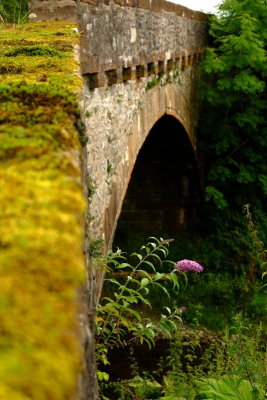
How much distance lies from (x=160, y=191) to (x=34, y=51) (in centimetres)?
914

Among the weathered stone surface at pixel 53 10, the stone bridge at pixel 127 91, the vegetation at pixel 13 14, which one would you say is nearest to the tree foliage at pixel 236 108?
the stone bridge at pixel 127 91

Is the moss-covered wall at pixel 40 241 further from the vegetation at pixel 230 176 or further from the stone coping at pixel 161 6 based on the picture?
the vegetation at pixel 230 176

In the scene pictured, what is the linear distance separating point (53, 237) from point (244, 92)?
30.5 feet

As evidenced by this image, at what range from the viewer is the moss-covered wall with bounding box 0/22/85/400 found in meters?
0.78

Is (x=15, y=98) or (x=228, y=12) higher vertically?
(x=228, y=12)

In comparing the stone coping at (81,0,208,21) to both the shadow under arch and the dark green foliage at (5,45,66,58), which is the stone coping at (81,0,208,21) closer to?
the dark green foliage at (5,45,66,58)

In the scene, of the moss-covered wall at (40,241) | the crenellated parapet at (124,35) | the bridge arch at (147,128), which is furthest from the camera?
the bridge arch at (147,128)

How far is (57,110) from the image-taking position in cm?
153

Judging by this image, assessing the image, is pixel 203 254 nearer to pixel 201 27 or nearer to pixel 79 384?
pixel 201 27

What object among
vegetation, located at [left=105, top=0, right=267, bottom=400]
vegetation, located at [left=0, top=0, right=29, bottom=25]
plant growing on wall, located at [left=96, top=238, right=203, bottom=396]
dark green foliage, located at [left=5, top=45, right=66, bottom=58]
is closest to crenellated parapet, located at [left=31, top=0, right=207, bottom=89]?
vegetation, located at [left=0, top=0, right=29, bottom=25]

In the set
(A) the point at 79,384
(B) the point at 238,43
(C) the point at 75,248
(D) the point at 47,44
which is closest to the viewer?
(A) the point at 79,384

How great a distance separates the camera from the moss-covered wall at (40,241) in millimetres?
779

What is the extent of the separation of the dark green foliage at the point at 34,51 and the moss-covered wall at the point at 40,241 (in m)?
1.01

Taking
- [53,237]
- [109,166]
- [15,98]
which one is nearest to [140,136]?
[109,166]
